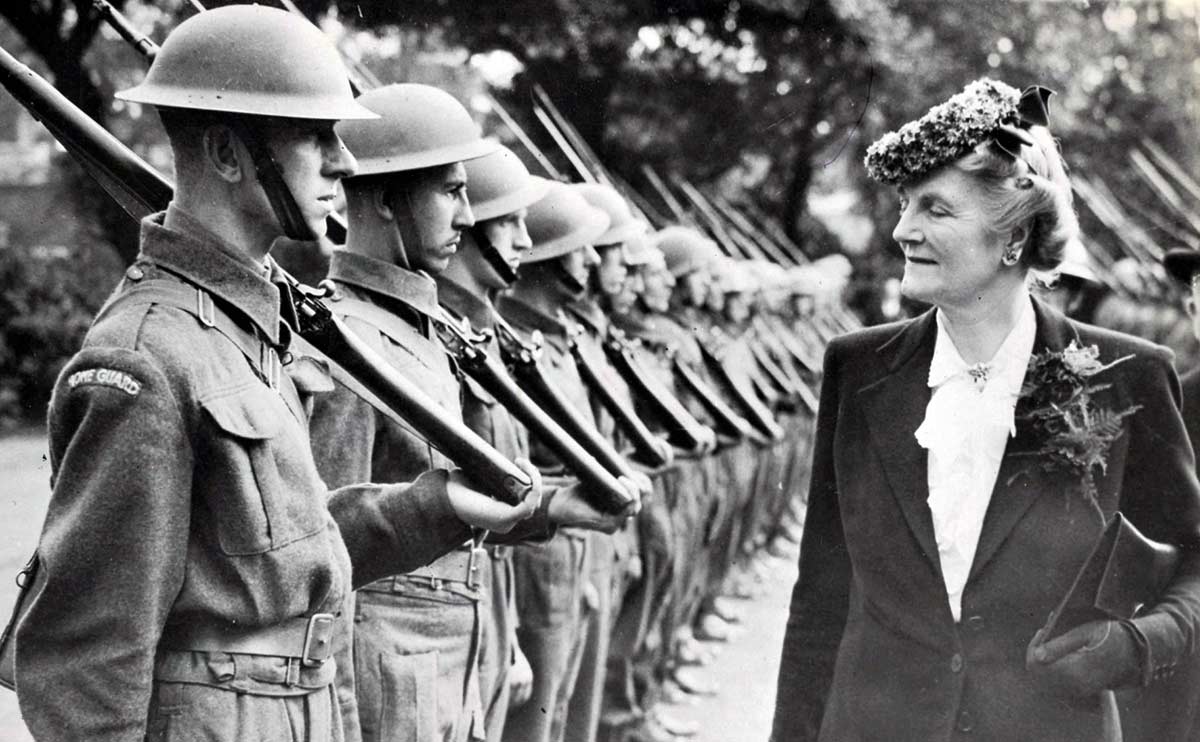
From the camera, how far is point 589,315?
6.12 m

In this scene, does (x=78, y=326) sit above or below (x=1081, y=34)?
below

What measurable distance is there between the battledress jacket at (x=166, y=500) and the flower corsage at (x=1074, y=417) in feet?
4.90

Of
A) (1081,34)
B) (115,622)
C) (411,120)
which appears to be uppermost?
(1081,34)

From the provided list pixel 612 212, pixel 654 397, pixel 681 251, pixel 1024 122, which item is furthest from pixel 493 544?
pixel 681 251

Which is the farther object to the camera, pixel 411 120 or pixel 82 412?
pixel 411 120

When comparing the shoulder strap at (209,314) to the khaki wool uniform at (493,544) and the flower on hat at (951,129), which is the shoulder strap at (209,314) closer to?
the khaki wool uniform at (493,544)

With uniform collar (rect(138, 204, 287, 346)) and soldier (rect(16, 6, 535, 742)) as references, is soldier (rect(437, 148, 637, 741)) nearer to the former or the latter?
soldier (rect(16, 6, 535, 742))

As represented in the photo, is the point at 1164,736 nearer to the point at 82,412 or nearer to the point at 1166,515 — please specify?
the point at 1166,515

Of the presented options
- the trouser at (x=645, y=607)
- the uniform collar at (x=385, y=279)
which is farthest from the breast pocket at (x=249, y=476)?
the trouser at (x=645, y=607)

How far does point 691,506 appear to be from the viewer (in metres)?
7.85

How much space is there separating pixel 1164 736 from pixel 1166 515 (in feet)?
2.56

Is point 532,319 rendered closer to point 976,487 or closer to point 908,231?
point 908,231

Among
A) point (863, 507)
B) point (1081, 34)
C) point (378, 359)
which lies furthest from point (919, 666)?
point (1081, 34)

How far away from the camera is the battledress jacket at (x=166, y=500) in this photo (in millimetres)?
2123
